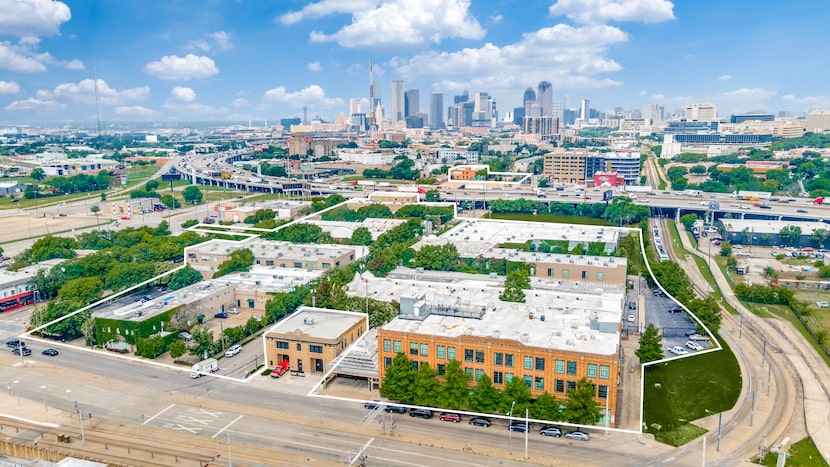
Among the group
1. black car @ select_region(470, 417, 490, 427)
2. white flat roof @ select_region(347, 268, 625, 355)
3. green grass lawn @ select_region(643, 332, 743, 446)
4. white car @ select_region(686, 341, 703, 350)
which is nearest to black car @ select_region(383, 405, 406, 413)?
black car @ select_region(470, 417, 490, 427)

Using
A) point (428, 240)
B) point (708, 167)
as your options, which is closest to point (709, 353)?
point (428, 240)

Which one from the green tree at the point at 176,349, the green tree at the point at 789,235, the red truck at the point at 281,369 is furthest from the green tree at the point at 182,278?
the green tree at the point at 789,235

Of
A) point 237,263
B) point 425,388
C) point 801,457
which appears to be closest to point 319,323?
point 425,388

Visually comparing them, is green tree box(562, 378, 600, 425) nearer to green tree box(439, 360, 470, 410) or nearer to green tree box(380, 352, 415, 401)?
green tree box(439, 360, 470, 410)

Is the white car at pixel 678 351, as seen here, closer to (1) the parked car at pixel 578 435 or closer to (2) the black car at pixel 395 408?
(1) the parked car at pixel 578 435

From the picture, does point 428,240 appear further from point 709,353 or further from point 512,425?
point 512,425
